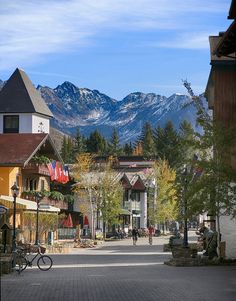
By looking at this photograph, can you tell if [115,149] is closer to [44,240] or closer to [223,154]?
[44,240]

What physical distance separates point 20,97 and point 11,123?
Result: 21.6ft

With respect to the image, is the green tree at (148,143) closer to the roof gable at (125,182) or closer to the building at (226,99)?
the roof gable at (125,182)

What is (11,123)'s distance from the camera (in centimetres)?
9750

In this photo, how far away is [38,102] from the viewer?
105438 mm

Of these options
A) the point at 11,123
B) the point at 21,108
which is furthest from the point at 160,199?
the point at 11,123

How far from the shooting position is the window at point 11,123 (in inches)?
3760

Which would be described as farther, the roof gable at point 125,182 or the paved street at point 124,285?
the roof gable at point 125,182

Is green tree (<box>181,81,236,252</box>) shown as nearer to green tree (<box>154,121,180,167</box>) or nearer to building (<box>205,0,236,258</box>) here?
building (<box>205,0,236,258</box>)

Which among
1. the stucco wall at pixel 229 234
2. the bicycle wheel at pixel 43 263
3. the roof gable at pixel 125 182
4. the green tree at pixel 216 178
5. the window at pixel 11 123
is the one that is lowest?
the bicycle wheel at pixel 43 263

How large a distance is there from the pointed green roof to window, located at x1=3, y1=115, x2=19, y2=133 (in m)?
0.97

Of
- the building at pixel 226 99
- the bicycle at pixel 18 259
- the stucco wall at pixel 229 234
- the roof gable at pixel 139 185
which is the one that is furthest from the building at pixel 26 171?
the roof gable at pixel 139 185

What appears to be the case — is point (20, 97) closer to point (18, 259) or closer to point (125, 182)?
point (125, 182)

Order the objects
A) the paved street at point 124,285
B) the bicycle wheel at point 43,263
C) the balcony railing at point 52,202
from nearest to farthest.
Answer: the paved street at point 124,285, the bicycle wheel at point 43,263, the balcony railing at point 52,202

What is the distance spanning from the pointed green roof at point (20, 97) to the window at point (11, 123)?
0.97 meters
